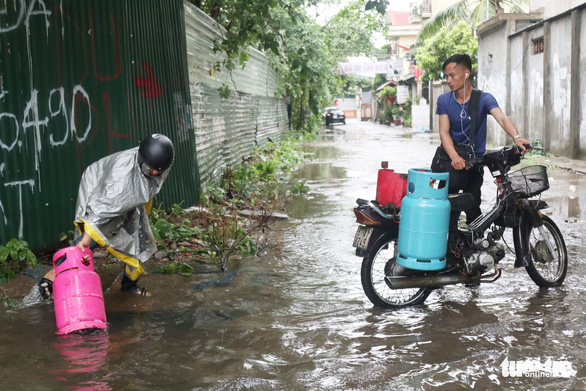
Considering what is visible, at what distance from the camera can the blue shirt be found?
5.14 meters

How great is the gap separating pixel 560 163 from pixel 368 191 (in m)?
5.84

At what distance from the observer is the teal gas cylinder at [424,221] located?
14.2 ft

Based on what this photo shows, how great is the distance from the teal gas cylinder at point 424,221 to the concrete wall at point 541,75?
11.5 metres

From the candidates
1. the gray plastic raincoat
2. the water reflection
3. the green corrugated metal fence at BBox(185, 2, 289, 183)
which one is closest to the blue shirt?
the gray plastic raincoat

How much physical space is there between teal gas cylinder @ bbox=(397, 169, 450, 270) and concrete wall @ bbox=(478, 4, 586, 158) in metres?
11.5

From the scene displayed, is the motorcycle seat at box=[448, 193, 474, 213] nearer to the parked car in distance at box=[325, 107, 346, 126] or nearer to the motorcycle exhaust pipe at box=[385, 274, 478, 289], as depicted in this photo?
the motorcycle exhaust pipe at box=[385, 274, 478, 289]

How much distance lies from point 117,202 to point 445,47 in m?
27.9

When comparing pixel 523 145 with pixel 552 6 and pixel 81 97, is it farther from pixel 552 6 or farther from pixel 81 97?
pixel 552 6

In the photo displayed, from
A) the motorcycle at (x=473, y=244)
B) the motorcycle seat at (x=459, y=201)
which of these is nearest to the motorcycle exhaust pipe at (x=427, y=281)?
the motorcycle at (x=473, y=244)

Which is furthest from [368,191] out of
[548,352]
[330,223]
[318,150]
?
[318,150]

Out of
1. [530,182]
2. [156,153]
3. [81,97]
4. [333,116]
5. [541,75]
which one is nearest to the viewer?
[156,153]

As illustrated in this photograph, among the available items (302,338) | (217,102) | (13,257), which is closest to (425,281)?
(302,338)

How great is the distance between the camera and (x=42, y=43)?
5496 mm

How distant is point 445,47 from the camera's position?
29891mm
